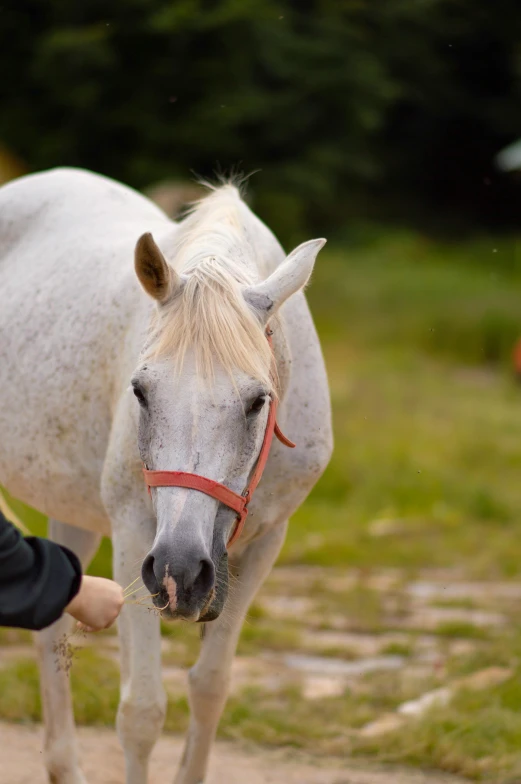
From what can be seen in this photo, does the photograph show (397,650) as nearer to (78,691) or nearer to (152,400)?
(78,691)

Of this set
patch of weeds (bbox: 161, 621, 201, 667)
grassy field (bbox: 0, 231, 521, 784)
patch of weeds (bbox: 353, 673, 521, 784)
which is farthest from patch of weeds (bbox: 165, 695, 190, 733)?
patch of weeds (bbox: 353, 673, 521, 784)

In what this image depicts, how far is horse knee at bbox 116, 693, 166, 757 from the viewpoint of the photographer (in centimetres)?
284

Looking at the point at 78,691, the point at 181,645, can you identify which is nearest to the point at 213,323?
the point at 78,691

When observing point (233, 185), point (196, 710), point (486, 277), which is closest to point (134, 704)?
point (196, 710)

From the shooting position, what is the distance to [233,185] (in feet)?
10.9

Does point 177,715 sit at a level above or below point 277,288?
below

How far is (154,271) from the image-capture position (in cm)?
237

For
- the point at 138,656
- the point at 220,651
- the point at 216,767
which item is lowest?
the point at 216,767

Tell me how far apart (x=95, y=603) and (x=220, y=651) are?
1.10 meters

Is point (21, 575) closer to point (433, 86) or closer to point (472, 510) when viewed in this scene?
point (472, 510)

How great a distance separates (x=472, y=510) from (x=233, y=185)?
4197 millimetres

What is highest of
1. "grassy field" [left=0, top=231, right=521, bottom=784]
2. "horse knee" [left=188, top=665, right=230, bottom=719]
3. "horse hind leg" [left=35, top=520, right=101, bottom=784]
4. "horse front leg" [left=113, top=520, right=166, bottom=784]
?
"horse front leg" [left=113, top=520, right=166, bottom=784]

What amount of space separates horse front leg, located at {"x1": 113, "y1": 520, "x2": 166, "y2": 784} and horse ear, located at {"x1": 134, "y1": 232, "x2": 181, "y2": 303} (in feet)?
2.41

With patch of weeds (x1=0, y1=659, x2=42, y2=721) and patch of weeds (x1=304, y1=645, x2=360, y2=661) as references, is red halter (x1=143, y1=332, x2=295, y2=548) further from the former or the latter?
patch of weeds (x1=304, y1=645, x2=360, y2=661)
